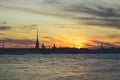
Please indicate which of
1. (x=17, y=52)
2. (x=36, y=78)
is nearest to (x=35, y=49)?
(x=17, y=52)

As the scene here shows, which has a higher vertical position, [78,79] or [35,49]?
[78,79]

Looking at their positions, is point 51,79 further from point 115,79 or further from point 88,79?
point 115,79

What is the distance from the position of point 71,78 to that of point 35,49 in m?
157

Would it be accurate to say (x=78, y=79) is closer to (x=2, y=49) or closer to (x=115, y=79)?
(x=115, y=79)

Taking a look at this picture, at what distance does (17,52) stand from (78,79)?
523 feet

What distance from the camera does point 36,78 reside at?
43312 millimetres

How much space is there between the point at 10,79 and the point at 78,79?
725cm

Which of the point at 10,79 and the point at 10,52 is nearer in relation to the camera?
the point at 10,79

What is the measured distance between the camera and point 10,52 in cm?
19788

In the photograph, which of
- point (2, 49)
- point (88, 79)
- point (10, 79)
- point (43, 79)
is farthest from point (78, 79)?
point (2, 49)

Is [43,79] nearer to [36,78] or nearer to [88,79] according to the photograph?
[36,78]

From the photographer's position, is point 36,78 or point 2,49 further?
point 2,49

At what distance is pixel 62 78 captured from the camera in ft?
141

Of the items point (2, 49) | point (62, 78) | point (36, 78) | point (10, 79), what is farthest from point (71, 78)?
point (2, 49)
